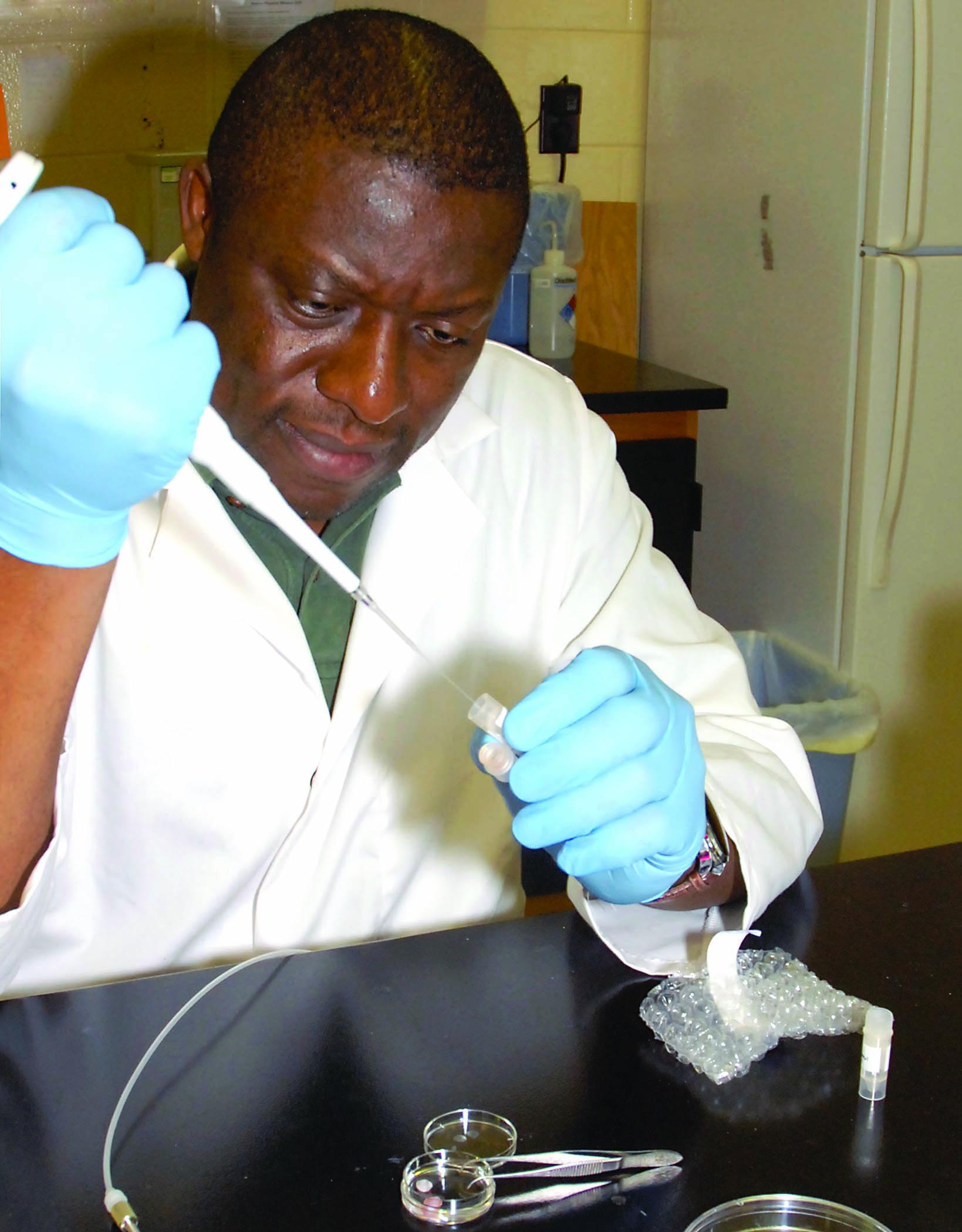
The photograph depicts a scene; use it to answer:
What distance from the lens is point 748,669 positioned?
259cm

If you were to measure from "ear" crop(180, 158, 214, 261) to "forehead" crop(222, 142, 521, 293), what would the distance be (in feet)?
0.35

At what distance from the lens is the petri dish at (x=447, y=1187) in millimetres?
695

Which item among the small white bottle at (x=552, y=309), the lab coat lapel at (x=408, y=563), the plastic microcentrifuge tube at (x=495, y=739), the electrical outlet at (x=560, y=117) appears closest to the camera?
the plastic microcentrifuge tube at (x=495, y=739)

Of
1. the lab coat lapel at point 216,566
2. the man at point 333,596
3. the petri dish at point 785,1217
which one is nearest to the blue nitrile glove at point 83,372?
the man at point 333,596

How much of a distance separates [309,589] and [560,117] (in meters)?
1.72

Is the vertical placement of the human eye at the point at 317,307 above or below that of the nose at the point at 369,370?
above

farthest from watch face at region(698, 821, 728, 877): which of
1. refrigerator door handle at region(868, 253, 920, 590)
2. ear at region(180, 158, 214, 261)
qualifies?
refrigerator door handle at region(868, 253, 920, 590)

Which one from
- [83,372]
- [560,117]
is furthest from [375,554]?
[560,117]

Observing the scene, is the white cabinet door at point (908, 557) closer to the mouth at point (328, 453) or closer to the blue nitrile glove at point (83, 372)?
the mouth at point (328, 453)

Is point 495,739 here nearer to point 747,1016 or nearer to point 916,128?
point 747,1016

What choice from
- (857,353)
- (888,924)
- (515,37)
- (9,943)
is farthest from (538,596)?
(515,37)

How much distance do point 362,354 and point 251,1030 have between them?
0.54m

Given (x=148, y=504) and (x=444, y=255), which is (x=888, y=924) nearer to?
(x=444, y=255)

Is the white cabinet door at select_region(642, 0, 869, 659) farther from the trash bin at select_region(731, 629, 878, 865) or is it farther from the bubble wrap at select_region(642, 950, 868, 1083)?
the bubble wrap at select_region(642, 950, 868, 1083)
